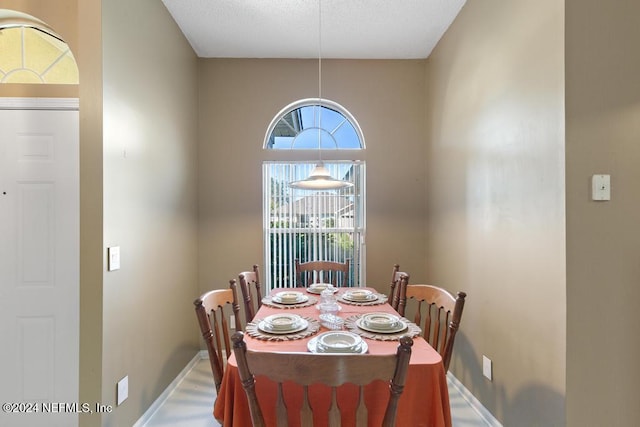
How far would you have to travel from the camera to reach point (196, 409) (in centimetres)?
220

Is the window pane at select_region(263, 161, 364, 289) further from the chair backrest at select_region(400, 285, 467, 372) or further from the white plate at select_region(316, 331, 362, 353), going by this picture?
the white plate at select_region(316, 331, 362, 353)

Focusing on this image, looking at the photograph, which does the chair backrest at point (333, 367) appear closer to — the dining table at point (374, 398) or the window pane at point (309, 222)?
the dining table at point (374, 398)

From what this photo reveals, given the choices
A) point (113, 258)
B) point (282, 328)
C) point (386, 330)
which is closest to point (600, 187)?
→ point (386, 330)

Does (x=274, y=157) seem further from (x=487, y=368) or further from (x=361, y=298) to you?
(x=487, y=368)

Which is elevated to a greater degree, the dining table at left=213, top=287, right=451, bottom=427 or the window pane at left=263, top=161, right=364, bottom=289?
the window pane at left=263, top=161, right=364, bottom=289

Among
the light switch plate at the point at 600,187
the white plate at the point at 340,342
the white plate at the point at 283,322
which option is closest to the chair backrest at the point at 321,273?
the white plate at the point at 283,322

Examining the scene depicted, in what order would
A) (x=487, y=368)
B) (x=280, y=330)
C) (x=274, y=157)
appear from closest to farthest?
1. (x=280, y=330)
2. (x=487, y=368)
3. (x=274, y=157)

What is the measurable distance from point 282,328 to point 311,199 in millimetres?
1734

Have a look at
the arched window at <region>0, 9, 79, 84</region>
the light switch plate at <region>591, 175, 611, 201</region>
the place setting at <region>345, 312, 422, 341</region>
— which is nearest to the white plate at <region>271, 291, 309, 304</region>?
the place setting at <region>345, 312, 422, 341</region>

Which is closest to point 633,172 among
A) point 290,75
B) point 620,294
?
point 620,294

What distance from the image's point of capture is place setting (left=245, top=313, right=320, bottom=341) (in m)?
1.53

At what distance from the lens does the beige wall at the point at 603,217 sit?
55.2 inches

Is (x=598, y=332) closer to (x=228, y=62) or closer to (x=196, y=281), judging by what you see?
(x=196, y=281)

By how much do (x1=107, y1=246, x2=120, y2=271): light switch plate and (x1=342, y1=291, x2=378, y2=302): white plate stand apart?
1.43 metres
